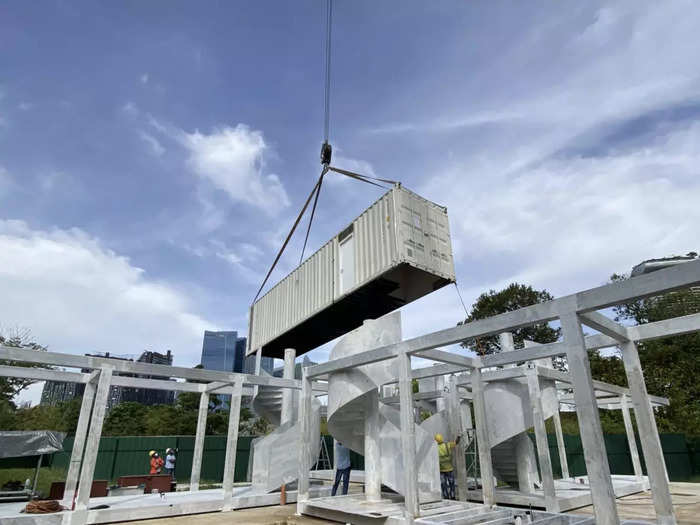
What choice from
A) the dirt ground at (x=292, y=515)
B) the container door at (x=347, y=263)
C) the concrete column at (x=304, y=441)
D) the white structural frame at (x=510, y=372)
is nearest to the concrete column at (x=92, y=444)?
the white structural frame at (x=510, y=372)

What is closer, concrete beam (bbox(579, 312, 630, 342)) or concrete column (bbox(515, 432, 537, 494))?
concrete beam (bbox(579, 312, 630, 342))

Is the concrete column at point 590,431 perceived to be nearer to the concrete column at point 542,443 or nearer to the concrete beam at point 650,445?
the concrete beam at point 650,445

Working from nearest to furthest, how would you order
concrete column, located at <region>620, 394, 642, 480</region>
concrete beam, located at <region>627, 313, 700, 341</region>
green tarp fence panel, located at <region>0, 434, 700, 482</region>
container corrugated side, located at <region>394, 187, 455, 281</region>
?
concrete beam, located at <region>627, 313, 700, 341</region> < container corrugated side, located at <region>394, 187, 455, 281</region> < concrete column, located at <region>620, 394, 642, 480</region> < green tarp fence panel, located at <region>0, 434, 700, 482</region>

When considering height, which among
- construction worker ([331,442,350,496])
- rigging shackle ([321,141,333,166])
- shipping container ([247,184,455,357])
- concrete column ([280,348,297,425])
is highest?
rigging shackle ([321,141,333,166])

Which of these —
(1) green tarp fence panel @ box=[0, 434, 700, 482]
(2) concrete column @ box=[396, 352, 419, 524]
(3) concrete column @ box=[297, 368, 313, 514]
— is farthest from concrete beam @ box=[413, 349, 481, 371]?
(1) green tarp fence panel @ box=[0, 434, 700, 482]

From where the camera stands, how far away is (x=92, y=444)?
7918mm

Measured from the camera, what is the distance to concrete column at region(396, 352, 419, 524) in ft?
22.2

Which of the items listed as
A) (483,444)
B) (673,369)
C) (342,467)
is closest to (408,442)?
(483,444)

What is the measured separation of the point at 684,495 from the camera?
10.3 meters

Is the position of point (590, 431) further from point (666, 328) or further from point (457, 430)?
point (457, 430)

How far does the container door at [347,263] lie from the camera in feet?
44.3

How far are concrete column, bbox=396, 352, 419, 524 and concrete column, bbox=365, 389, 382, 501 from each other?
1.56m

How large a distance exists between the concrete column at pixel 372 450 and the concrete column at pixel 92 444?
187 inches

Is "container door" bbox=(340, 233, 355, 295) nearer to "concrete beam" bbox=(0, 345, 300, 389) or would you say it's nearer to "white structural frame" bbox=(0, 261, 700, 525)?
"white structural frame" bbox=(0, 261, 700, 525)
